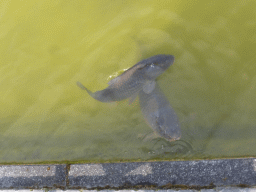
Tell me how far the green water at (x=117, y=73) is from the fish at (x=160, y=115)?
0.16 m

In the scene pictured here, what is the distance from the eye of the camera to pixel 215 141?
343 cm

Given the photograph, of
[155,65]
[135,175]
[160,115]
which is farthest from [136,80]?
[135,175]

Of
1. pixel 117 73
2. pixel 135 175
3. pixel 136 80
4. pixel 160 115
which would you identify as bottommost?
pixel 135 175

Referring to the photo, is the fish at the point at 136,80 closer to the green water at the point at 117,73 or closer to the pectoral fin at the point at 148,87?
the pectoral fin at the point at 148,87

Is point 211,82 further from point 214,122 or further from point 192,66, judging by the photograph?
point 214,122

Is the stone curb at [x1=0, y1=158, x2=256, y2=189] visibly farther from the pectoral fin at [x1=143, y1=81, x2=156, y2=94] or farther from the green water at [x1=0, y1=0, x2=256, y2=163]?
the pectoral fin at [x1=143, y1=81, x2=156, y2=94]

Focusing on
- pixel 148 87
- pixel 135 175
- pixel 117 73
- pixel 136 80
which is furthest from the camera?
pixel 117 73

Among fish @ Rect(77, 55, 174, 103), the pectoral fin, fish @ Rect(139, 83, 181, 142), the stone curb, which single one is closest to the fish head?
fish @ Rect(77, 55, 174, 103)

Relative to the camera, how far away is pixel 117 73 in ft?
13.3

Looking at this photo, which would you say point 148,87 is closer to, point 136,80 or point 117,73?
point 136,80

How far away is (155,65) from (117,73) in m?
0.81

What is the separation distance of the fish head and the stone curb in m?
1.48

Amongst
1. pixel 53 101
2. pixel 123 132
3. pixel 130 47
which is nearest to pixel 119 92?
pixel 123 132

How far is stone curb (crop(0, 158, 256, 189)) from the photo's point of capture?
314 cm
